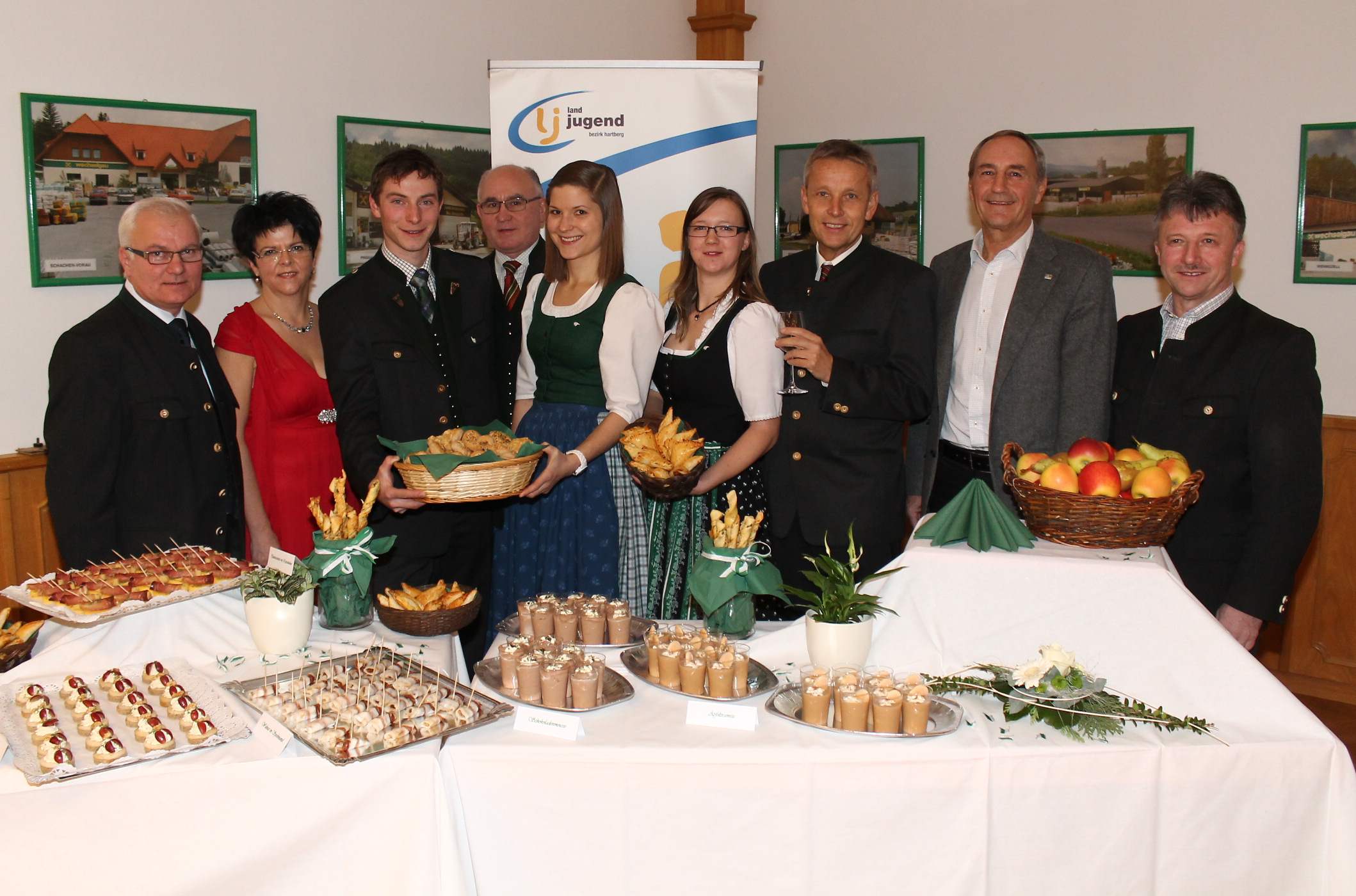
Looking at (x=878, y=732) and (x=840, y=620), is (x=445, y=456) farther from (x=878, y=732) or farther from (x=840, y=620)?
(x=878, y=732)

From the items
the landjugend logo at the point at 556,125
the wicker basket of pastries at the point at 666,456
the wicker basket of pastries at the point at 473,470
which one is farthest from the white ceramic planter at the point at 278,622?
the landjugend logo at the point at 556,125

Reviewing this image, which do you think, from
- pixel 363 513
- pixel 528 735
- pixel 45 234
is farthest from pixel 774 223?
pixel 528 735

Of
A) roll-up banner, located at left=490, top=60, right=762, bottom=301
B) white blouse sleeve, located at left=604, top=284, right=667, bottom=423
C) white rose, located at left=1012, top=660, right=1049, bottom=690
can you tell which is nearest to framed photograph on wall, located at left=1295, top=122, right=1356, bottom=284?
roll-up banner, located at left=490, top=60, right=762, bottom=301

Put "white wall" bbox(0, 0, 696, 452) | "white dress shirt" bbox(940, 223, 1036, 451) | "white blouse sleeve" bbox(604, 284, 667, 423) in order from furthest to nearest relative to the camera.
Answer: "white wall" bbox(0, 0, 696, 452), "white dress shirt" bbox(940, 223, 1036, 451), "white blouse sleeve" bbox(604, 284, 667, 423)

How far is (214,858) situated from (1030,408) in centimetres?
237

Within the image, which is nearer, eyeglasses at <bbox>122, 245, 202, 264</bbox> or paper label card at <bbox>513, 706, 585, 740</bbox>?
paper label card at <bbox>513, 706, 585, 740</bbox>

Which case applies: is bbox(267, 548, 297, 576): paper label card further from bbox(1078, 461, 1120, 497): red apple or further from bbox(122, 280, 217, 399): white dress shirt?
bbox(1078, 461, 1120, 497): red apple

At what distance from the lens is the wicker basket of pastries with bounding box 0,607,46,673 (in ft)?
7.71

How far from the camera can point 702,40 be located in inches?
254

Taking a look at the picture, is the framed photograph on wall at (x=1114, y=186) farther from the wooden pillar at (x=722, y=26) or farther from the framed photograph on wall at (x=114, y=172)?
the framed photograph on wall at (x=114, y=172)

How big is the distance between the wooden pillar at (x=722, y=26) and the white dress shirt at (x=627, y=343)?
362 centimetres

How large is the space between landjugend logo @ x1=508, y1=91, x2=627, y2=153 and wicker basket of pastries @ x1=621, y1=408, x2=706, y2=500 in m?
2.26

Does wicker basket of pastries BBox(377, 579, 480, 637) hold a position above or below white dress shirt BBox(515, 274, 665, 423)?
below

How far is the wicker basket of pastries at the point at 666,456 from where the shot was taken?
9.19 ft
